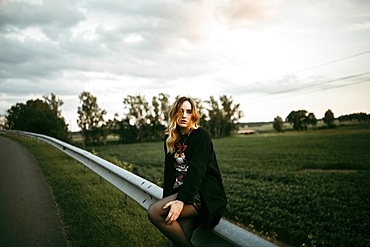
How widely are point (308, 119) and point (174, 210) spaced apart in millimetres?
76652

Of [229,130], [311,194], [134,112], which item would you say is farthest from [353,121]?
[134,112]

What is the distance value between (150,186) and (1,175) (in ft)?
21.7

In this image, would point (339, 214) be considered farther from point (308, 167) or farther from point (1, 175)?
point (1, 175)

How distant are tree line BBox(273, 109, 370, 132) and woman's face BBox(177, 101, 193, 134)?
50.4m

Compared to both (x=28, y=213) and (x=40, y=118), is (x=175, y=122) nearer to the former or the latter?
(x=28, y=213)

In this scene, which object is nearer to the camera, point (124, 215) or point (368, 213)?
point (124, 215)

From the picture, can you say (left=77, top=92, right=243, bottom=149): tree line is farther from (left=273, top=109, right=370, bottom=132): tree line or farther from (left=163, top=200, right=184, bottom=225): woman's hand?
(left=163, top=200, right=184, bottom=225): woman's hand

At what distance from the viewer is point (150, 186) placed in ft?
9.20

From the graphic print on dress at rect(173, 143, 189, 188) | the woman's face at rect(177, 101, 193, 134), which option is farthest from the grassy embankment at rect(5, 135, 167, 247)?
the woman's face at rect(177, 101, 193, 134)

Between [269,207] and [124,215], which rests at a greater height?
[124,215]

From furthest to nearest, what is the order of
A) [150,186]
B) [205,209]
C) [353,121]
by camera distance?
1. [353,121]
2. [150,186]
3. [205,209]

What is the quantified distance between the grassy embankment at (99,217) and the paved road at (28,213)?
0.17 m

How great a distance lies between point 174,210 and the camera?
1871 mm

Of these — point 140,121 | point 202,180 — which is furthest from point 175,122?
point 140,121
